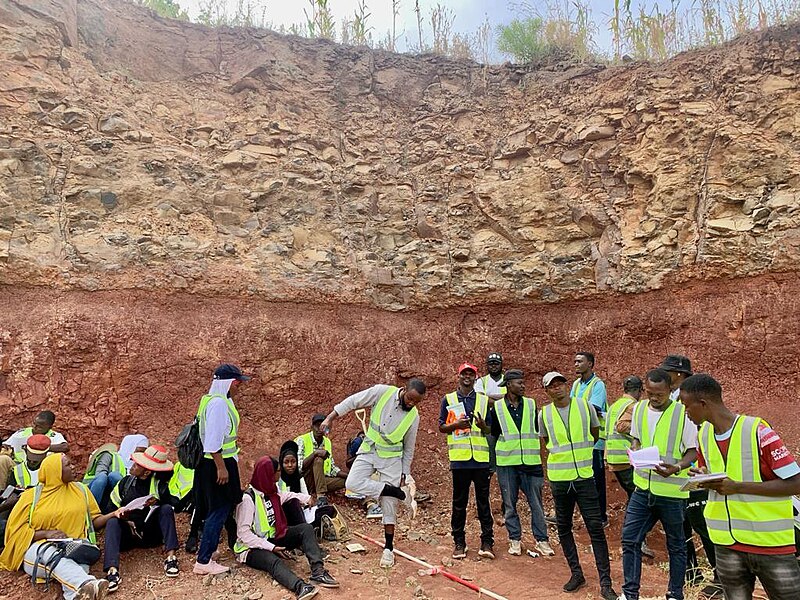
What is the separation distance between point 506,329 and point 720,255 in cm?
360

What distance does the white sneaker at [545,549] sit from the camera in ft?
20.8

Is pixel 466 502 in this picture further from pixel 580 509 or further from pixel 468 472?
pixel 580 509

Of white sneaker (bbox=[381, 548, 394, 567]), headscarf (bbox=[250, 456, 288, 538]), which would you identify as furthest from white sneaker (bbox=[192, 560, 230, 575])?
white sneaker (bbox=[381, 548, 394, 567])

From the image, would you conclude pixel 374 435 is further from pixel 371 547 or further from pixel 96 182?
pixel 96 182

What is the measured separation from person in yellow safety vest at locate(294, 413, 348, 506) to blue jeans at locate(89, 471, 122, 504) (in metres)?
2.10

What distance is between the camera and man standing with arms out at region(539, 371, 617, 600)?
525cm

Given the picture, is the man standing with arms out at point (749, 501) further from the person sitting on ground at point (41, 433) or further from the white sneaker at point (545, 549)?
the person sitting on ground at point (41, 433)

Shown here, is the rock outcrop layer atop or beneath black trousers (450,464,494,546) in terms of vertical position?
atop

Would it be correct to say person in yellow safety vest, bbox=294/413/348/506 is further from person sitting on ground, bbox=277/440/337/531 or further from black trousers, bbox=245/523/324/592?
black trousers, bbox=245/523/324/592

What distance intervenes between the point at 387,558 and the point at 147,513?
2.52 meters

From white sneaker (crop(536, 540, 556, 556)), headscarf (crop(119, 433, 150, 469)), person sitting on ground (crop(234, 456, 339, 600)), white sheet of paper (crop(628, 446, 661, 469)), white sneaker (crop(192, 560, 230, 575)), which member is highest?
white sheet of paper (crop(628, 446, 661, 469))

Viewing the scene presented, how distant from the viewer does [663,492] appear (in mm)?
4734

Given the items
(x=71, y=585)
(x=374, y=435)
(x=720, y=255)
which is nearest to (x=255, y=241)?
(x=374, y=435)

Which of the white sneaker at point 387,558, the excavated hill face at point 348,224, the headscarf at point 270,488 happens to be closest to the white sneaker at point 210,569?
the headscarf at point 270,488
